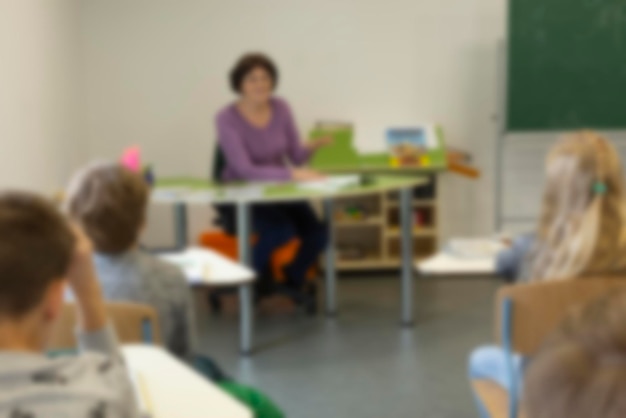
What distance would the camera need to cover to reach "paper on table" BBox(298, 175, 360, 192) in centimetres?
412

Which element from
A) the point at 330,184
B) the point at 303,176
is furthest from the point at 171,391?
the point at 303,176

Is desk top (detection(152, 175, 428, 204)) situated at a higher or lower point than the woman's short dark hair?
lower

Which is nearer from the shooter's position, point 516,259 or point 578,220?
point 578,220

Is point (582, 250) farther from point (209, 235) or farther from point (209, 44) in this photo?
point (209, 44)

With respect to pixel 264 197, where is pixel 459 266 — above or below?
below

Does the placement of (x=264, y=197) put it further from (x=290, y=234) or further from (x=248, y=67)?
(x=248, y=67)

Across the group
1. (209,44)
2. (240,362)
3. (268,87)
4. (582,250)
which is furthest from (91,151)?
(582,250)

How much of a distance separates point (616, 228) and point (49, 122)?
356 cm

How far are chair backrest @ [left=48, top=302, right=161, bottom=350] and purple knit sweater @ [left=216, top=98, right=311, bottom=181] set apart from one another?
257cm

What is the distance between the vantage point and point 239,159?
4.48 metres

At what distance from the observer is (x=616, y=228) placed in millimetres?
2299

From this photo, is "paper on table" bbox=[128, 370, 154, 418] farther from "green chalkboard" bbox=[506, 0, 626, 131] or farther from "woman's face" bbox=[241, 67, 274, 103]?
"green chalkboard" bbox=[506, 0, 626, 131]

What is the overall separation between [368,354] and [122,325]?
7.45 ft

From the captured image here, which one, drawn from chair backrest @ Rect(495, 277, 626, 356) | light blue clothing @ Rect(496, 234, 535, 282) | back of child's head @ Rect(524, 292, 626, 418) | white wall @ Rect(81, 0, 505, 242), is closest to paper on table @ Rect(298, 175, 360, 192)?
white wall @ Rect(81, 0, 505, 242)
